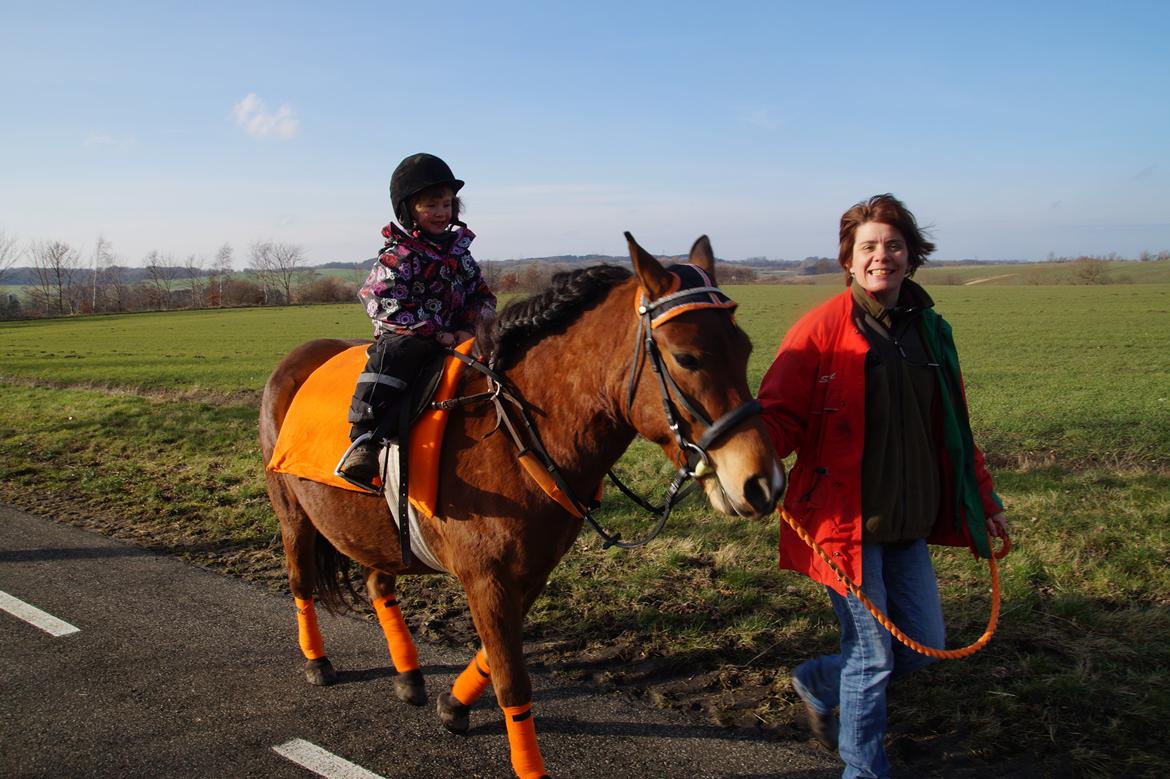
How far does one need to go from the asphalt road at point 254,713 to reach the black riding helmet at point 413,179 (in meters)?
2.55

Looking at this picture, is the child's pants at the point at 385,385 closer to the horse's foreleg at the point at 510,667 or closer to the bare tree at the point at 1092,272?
the horse's foreleg at the point at 510,667

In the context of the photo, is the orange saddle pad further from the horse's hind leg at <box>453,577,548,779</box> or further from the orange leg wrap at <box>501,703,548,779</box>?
the orange leg wrap at <box>501,703,548,779</box>

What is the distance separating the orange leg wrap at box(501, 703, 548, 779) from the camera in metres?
3.03

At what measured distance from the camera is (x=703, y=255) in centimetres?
286

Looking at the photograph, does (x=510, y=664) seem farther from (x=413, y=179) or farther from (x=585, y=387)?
(x=413, y=179)

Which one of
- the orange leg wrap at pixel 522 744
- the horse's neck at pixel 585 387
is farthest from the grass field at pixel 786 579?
the orange leg wrap at pixel 522 744

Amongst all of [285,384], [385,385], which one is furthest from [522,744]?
[285,384]

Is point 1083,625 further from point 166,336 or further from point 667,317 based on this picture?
point 166,336

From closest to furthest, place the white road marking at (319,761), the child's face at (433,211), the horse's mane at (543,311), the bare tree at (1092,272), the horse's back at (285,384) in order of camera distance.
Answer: the horse's mane at (543,311) → the white road marking at (319,761) → the child's face at (433,211) → the horse's back at (285,384) → the bare tree at (1092,272)

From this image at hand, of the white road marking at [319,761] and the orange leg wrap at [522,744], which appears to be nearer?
the orange leg wrap at [522,744]

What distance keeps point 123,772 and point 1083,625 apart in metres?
4.90

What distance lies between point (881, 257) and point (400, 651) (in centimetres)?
309

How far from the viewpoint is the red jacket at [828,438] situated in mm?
2697

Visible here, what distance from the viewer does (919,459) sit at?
2.77 meters
